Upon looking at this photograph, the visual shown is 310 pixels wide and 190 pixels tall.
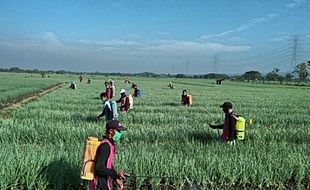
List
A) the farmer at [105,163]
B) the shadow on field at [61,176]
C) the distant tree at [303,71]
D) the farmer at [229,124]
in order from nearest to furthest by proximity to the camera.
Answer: the farmer at [105,163] < the shadow on field at [61,176] < the farmer at [229,124] < the distant tree at [303,71]

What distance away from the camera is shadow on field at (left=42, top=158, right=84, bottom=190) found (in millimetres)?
6742

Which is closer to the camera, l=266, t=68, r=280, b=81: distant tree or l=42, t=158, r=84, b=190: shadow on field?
l=42, t=158, r=84, b=190: shadow on field

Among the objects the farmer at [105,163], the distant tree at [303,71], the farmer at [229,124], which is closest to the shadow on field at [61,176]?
the farmer at [105,163]

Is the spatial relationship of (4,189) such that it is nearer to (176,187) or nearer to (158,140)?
(176,187)

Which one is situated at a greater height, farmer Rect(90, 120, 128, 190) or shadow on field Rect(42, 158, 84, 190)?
farmer Rect(90, 120, 128, 190)

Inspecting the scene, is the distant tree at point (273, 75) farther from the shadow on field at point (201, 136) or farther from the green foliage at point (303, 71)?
the shadow on field at point (201, 136)

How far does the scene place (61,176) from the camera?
675cm

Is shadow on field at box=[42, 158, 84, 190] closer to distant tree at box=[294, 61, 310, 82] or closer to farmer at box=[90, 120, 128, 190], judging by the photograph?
farmer at box=[90, 120, 128, 190]

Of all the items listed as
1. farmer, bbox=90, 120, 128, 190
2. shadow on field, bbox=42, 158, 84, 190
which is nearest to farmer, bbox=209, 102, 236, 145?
shadow on field, bbox=42, 158, 84, 190

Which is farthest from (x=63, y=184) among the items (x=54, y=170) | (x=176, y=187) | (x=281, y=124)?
(x=281, y=124)

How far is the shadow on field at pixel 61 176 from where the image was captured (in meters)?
6.74

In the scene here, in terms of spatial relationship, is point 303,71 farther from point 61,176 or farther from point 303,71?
point 61,176

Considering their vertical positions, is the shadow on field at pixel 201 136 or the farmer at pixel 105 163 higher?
the farmer at pixel 105 163

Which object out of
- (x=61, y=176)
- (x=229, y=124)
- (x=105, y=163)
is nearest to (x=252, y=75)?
(x=229, y=124)
